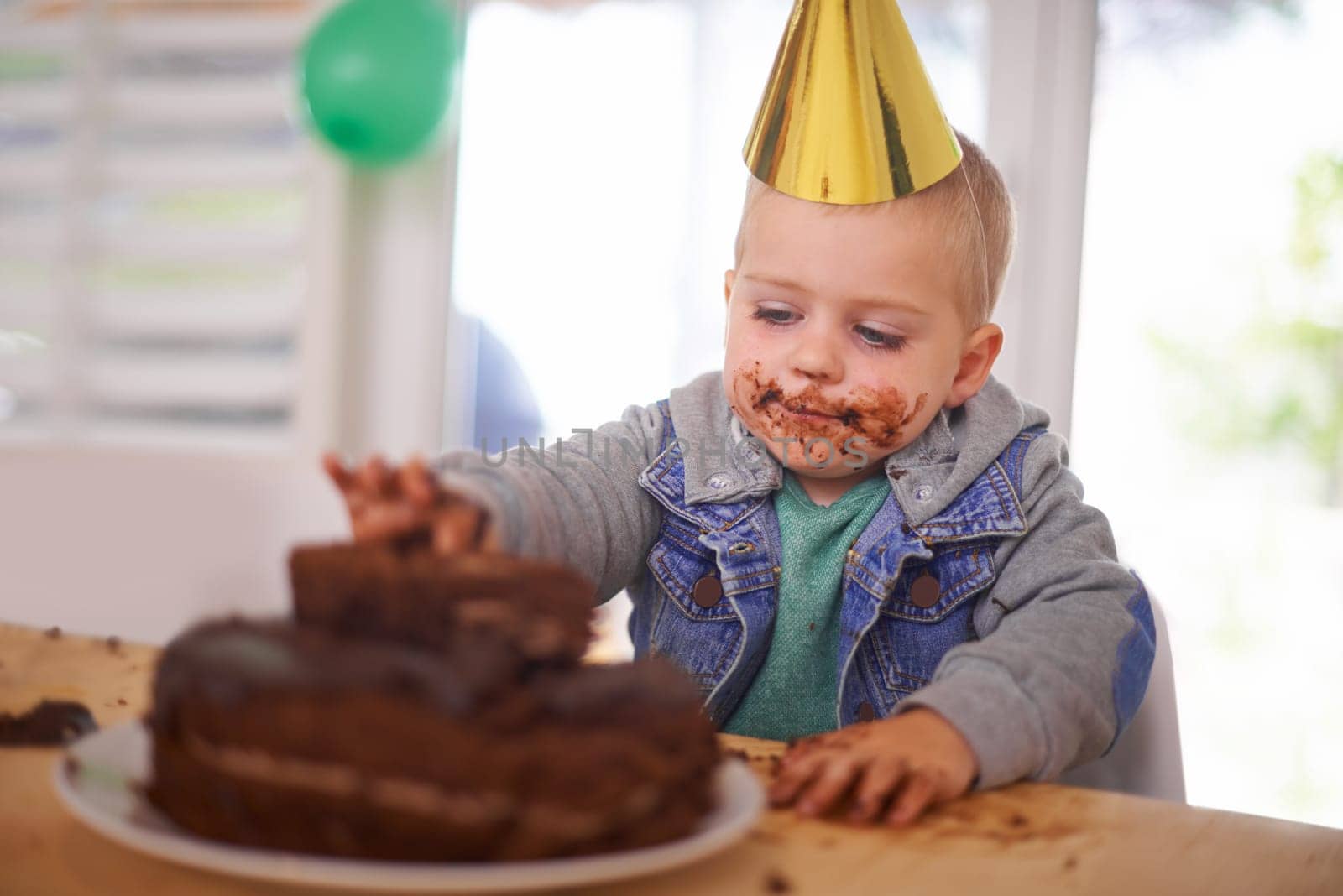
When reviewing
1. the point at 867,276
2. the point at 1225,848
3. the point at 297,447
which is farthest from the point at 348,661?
the point at 297,447

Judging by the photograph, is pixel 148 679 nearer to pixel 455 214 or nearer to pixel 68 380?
pixel 455 214

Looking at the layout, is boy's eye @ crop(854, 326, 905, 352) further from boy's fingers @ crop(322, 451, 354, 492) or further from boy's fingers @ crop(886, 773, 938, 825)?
boy's fingers @ crop(322, 451, 354, 492)

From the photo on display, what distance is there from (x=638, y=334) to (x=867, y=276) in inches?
68.5

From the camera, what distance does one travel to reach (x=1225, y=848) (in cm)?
65

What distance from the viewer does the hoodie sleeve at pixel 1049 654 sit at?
2.50ft

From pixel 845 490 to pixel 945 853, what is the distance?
617 millimetres

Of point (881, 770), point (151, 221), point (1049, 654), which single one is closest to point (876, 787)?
point (881, 770)

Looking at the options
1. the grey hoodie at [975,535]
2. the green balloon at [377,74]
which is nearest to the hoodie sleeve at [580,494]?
the grey hoodie at [975,535]

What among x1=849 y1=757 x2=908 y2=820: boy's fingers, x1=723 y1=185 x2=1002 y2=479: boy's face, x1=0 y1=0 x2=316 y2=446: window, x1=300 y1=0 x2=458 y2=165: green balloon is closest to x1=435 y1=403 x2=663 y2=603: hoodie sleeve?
A: x1=723 y1=185 x2=1002 y2=479: boy's face

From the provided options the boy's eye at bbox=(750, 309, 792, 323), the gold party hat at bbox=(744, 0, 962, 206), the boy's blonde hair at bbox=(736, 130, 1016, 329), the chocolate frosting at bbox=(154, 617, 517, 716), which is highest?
the gold party hat at bbox=(744, 0, 962, 206)

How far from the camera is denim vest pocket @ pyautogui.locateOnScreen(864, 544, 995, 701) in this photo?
3.54 feet

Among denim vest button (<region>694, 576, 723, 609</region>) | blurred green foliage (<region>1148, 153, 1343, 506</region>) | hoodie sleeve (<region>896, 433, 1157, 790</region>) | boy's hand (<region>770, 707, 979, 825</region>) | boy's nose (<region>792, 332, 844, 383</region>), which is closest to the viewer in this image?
boy's hand (<region>770, 707, 979, 825</region>)

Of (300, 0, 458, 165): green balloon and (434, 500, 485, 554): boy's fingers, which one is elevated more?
(300, 0, 458, 165): green balloon

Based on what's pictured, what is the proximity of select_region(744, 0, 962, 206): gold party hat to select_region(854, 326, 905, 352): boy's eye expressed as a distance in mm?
113
